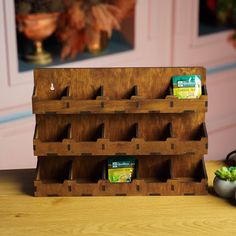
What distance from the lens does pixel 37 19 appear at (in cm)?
336

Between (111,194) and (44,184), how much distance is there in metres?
0.20

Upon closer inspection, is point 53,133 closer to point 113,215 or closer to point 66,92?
point 66,92

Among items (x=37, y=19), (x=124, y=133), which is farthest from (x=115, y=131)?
(x=37, y=19)

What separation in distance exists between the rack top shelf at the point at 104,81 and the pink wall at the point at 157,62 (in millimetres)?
1453

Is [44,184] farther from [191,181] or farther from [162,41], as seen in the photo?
[162,41]

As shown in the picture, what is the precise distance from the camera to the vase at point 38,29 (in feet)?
11.1

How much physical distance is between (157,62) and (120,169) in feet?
6.92

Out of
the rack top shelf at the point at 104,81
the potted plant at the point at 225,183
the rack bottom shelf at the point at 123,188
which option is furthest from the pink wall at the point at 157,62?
the potted plant at the point at 225,183

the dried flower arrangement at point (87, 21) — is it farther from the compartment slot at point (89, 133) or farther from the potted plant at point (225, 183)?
the potted plant at point (225, 183)

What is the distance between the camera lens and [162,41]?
3.81m

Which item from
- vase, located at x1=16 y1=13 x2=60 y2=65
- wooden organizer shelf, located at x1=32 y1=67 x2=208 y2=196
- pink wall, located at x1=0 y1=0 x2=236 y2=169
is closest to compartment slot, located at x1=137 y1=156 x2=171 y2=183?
wooden organizer shelf, located at x1=32 y1=67 x2=208 y2=196

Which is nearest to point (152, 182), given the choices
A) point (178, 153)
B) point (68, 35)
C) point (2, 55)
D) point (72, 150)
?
point (178, 153)

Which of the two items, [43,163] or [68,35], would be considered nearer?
[43,163]

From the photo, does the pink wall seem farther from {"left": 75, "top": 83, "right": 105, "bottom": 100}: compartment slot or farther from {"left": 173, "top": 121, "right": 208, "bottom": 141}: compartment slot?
{"left": 173, "top": 121, "right": 208, "bottom": 141}: compartment slot
